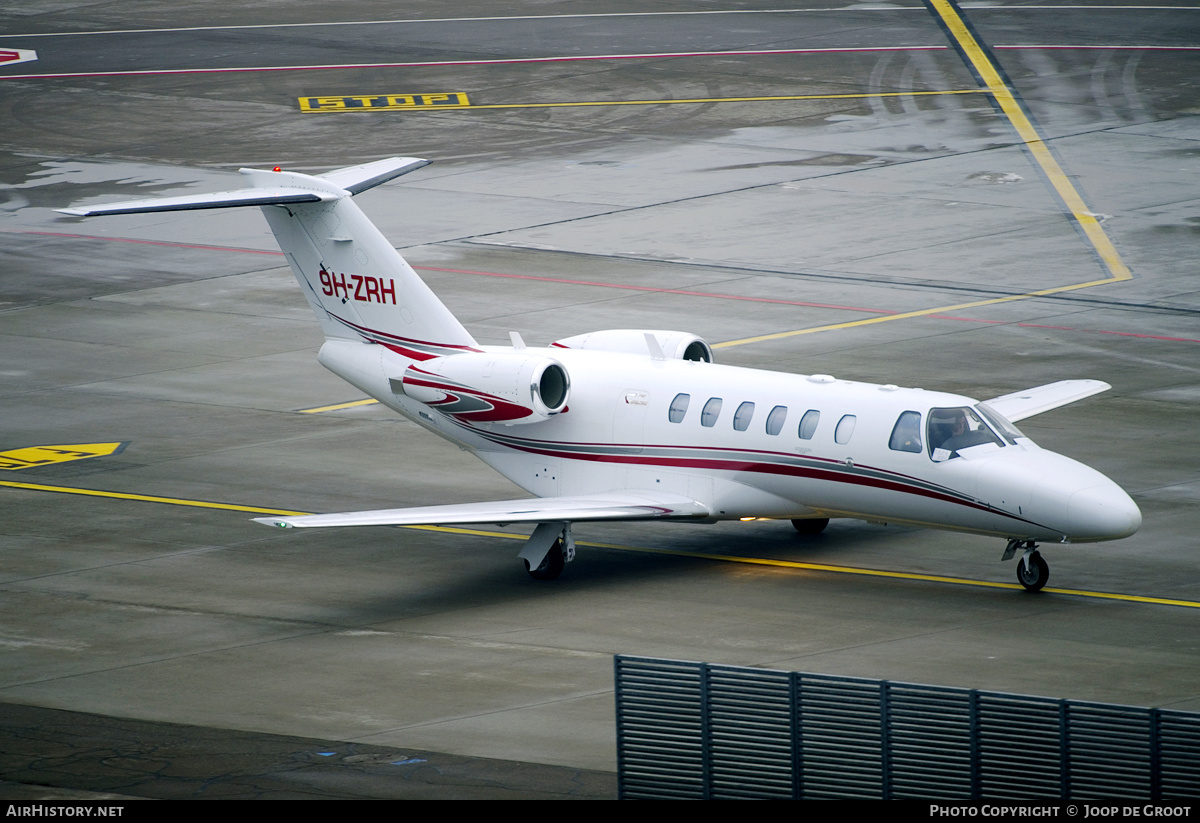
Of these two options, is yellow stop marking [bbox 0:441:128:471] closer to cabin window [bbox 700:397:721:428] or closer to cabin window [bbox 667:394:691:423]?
cabin window [bbox 667:394:691:423]

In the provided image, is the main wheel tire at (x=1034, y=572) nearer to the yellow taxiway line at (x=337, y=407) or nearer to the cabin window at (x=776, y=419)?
the cabin window at (x=776, y=419)

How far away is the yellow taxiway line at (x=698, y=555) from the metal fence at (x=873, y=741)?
881cm

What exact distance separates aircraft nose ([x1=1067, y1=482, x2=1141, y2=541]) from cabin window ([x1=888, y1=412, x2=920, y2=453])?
2.23m

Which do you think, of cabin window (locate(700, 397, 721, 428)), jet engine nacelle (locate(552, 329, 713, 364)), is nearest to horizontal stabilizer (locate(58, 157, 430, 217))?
jet engine nacelle (locate(552, 329, 713, 364))

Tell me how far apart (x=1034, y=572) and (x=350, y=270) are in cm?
1153

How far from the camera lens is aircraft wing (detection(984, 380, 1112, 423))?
2831cm

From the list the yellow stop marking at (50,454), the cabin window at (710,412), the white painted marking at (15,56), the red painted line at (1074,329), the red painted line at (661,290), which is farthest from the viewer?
the white painted marking at (15,56)

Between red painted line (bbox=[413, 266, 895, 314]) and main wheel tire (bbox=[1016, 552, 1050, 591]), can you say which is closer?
main wheel tire (bbox=[1016, 552, 1050, 591])

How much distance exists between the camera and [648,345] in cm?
2767

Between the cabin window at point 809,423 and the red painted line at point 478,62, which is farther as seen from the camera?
the red painted line at point 478,62

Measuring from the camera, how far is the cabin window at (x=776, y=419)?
993 inches

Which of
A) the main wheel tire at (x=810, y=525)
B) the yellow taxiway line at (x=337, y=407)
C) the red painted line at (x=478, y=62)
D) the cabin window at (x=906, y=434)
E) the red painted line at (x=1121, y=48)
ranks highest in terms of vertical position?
the red painted line at (x=1121, y=48)

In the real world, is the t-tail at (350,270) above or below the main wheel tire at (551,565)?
above

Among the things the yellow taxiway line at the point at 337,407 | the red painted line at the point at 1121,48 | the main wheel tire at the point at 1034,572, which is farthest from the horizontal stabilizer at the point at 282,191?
the red painted line at the point at 1121,48
